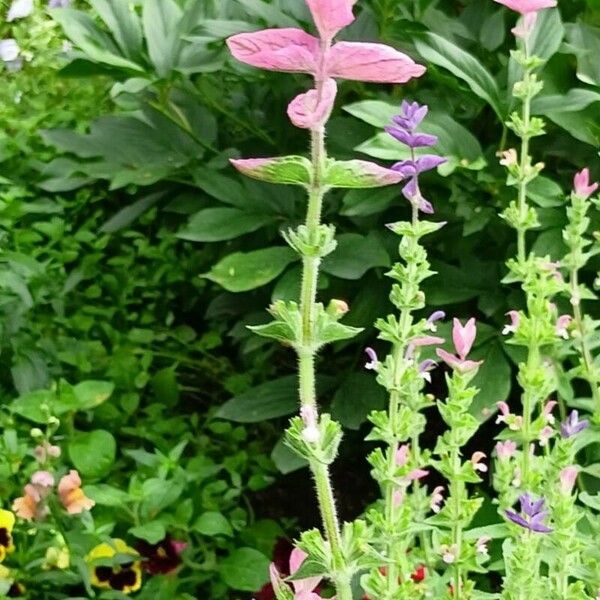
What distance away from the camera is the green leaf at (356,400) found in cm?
156

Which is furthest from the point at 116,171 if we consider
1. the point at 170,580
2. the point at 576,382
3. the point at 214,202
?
the point at 576,382

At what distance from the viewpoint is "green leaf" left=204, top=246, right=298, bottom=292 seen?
4.89ft

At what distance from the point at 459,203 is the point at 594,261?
0.23 meters

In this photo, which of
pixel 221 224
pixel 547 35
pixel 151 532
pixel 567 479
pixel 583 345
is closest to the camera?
pixel 567 479

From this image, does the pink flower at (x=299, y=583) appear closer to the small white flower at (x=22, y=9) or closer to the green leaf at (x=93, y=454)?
the green leaf at (x=93, y=454)

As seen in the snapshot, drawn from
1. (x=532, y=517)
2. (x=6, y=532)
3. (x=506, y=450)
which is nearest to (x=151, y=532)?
(x=6, y=532)

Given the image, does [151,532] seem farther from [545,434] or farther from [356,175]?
[356,175]

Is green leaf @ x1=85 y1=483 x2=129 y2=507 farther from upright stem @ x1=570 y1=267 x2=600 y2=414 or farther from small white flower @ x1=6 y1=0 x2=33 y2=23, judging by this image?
small white flower @ x1=6 y1=0 x2=33 y2=23

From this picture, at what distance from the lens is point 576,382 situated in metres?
1.59

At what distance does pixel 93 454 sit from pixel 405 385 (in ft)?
2.56

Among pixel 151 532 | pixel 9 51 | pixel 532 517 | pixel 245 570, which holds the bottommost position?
pixel 245 570

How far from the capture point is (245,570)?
1362mm

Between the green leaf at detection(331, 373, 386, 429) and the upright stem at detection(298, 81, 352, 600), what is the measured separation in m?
0.92

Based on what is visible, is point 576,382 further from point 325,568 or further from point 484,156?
point 325,568
